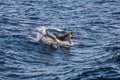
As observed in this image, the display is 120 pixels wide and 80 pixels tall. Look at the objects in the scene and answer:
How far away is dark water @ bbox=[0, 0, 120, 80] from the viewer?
21.3 metres

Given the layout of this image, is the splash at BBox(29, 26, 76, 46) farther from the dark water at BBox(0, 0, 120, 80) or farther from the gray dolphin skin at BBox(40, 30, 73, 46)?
the dark water at BBox(0, 0, 120, 80)

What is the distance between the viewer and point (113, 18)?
33469 millimetres

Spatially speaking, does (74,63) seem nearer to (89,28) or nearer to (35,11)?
(89,28)

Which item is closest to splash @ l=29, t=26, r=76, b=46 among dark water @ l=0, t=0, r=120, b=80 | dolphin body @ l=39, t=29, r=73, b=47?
dolphin body @ l=39, t=29, r=73, b=47

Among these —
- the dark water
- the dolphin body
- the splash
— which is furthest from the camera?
the splash

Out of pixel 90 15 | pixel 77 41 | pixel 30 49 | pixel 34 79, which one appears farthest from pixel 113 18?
pixel 34 79

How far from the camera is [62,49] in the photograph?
25750 mm

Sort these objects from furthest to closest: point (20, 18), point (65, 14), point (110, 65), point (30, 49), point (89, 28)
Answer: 1. point (65, 14)
2. point (20, 18)
3. point (89, 28)
4. point (30, 49)
5. point (110, 65)

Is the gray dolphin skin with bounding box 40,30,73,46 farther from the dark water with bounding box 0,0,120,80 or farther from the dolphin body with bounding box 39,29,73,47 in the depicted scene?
the dark water with bounding box 0,0,120,80

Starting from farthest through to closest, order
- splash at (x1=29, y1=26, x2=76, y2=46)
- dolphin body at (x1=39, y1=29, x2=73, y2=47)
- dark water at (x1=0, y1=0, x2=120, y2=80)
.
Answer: splash at (x1=29, y1=26, x2=76, y2=46) → dolphin body at (x1=39, y1=29, x2=73, y2=47) → dark water at (x1=0, y1=0, x2=120, y2=80)

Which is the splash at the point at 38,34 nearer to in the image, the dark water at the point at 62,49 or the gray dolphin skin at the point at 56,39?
the gray dolphin skin at the point at 56,39

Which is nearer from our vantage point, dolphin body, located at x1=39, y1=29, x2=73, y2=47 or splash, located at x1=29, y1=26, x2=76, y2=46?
dolphin body, located at x1=39, y1=29, x2=73, y2=47

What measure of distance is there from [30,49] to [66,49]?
2.31 m

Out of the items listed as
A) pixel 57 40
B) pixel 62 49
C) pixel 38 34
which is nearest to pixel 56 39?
pixel 57 40
